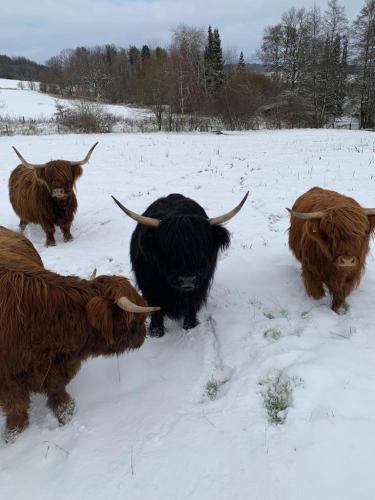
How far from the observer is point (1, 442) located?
2.37 meters

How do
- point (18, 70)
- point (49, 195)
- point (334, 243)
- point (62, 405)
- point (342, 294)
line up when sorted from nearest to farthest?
point (62, 405), point (334, 243), point (342, 294), point (49, 195), point (18, 70)

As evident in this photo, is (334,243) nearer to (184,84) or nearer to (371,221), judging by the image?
(371,221)

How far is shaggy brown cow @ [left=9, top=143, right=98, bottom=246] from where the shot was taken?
5.00 meters

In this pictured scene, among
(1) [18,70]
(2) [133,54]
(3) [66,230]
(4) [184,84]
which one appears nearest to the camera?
(3) [66,230]

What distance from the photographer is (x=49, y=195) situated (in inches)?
206

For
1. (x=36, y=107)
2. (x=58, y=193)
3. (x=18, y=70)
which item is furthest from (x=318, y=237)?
(x=18, y=70)

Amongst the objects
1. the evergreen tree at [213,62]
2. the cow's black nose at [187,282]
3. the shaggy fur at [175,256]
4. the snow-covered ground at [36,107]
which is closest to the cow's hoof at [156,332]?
the shaggy fur at [175,256]

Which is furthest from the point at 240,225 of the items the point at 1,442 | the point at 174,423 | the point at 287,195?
the point at 1,442

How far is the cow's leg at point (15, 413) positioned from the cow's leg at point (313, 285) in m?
2.45

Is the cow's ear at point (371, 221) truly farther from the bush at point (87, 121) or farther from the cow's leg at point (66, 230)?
the bush at point (87, 121)

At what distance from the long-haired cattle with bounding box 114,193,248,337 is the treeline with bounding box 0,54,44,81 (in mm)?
75614

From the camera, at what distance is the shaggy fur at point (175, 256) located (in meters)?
2.75

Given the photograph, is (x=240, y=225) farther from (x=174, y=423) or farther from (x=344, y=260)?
(x=174, y=423)

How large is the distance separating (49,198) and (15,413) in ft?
11.5
